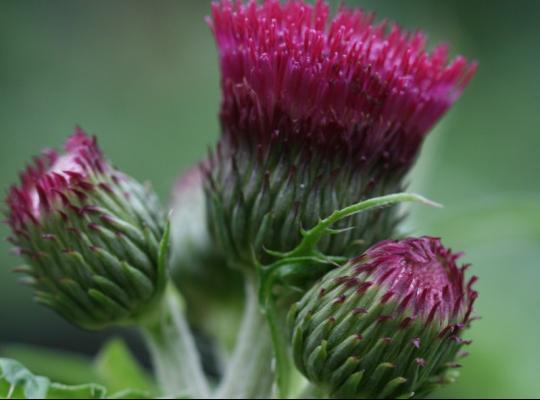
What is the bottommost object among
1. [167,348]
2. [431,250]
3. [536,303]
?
[167,348]

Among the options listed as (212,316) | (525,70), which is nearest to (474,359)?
(212,316)

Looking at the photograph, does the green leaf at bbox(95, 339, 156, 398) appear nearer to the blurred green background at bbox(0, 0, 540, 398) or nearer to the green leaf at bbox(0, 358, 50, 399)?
the green leaf at bbox(0, 358, 50, 399)

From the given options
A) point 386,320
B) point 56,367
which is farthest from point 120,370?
point 386,320

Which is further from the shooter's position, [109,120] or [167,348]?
[109,120]

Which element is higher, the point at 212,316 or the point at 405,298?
the point at 405,298

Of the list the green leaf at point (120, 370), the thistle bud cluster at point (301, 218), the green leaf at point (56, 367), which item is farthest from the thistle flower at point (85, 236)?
the green leaf at point (56, 367)

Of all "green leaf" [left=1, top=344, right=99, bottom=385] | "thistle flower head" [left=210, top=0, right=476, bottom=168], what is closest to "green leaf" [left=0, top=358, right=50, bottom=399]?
"thistle flower head" [left=210, top=0, right=476, bottom=168]

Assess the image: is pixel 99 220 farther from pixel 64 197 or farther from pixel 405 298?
pixel 405 298
